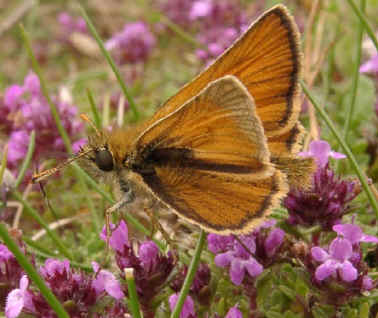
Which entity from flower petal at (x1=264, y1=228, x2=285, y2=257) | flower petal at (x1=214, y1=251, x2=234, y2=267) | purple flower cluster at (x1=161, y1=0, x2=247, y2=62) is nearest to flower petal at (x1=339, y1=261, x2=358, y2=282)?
flower petal at (x1=264, y1=228, x2=285, y2=257)

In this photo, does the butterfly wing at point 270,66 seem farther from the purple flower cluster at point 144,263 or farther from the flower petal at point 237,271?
the purple flower cluster at point 144,263

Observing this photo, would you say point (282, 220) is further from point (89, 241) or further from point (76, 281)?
point (89, 241)

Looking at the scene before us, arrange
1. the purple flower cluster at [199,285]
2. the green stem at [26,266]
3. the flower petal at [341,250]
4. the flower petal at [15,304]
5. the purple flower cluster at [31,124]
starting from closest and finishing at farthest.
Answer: the green stem at [26,266], the flower petal at [15,304], the flower petal at [341,250], the purple flower cluster at [199,285], the purple flower cluster at [31,124]

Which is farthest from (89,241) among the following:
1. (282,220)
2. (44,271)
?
(282,220)

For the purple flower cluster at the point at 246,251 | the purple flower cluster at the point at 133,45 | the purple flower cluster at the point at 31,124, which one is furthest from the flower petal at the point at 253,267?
the purple flower cluster at the point at 133,45

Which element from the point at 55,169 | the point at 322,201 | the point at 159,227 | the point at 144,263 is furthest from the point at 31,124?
the point at 322,201

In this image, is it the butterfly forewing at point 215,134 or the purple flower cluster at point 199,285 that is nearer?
the butterfly forewing at point 215,134

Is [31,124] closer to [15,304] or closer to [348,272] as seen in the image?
[15,304]

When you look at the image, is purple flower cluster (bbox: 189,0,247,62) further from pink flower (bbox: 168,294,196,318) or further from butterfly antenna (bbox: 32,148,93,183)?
pink flower (bbox: 168,294,196,318)
